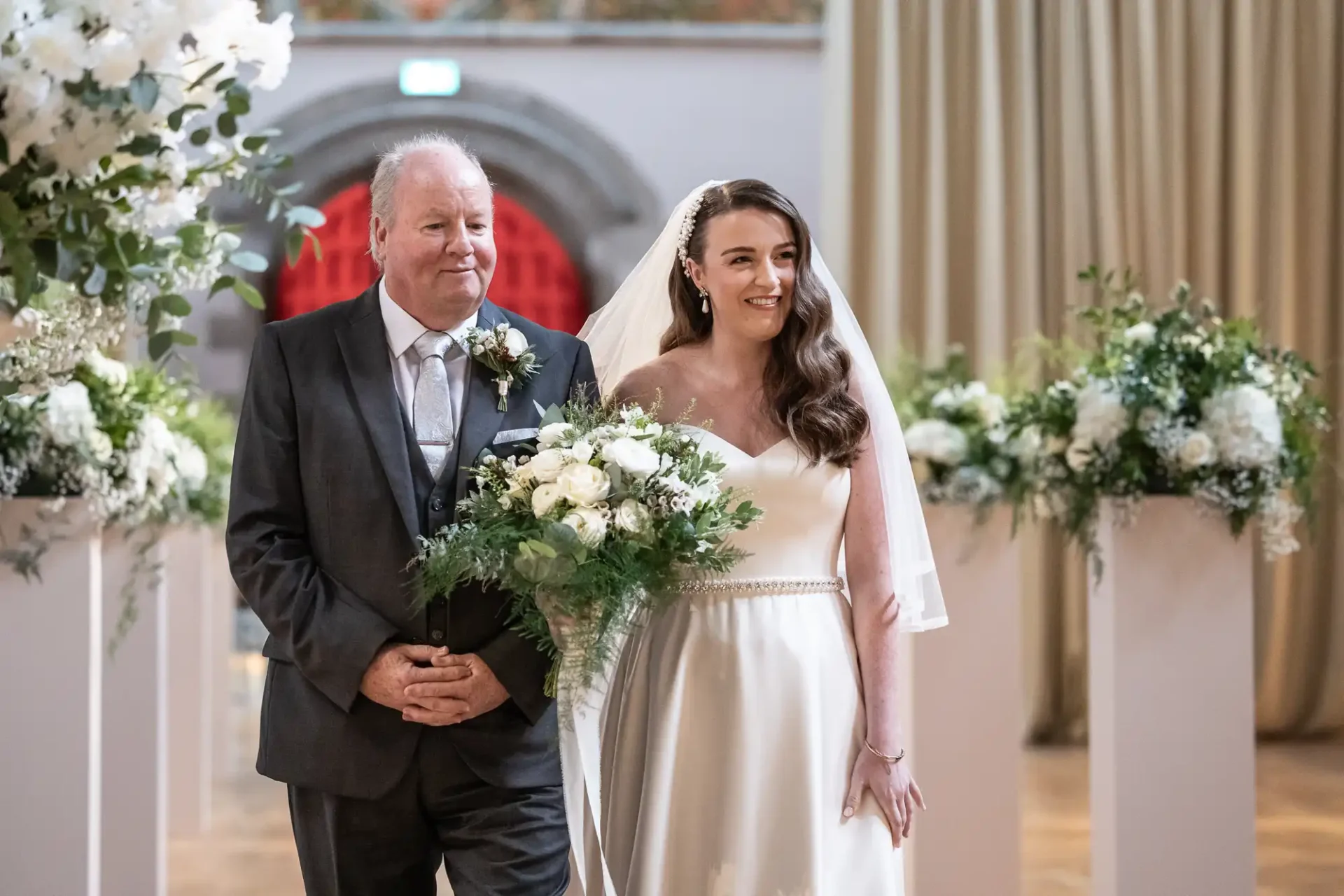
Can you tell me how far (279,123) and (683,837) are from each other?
8.53 metres

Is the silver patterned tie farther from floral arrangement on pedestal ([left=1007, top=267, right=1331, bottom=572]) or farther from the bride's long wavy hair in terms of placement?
floral arrangement on pedestal ([left=1007, top=267, right=1331, bottom=572])

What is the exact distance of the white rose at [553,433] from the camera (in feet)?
8.32

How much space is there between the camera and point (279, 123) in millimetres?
10359

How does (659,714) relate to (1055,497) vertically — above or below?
below

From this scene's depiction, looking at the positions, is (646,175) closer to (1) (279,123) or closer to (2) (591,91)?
(2) (591,91)

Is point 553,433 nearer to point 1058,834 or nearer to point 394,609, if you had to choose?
point 394,609

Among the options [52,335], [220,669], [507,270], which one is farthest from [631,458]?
[507,270]

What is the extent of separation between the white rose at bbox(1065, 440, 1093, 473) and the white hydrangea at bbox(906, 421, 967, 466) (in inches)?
20.2

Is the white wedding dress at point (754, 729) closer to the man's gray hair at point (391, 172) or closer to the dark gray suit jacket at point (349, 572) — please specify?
the dark gray suit jacket at point (349, 572)

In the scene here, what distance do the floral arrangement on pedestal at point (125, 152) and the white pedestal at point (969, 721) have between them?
3.16 meters

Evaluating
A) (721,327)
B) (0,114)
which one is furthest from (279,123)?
(0,114)

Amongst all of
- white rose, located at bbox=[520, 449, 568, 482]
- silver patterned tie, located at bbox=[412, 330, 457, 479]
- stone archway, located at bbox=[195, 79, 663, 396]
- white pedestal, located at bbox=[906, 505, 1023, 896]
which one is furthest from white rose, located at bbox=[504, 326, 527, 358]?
stone archway, located at bbox=[195, 79, 663, 396]

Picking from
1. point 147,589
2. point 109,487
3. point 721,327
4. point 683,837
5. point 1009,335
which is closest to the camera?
point 683,837

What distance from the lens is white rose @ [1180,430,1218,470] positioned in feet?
13.4
